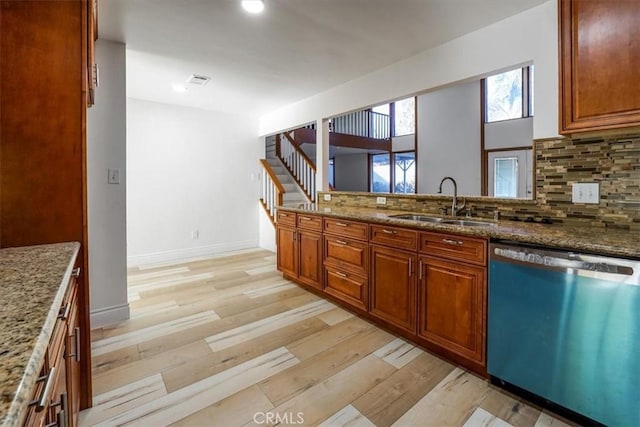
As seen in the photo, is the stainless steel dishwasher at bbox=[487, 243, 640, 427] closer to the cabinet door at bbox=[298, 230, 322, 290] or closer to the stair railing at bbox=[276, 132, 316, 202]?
the cabinet door at bbox=[298, 230, 322, 290]

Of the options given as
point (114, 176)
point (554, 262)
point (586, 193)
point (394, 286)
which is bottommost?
point (394, 286)

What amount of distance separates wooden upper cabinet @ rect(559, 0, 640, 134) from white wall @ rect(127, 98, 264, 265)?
174 inches

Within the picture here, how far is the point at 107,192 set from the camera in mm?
2541

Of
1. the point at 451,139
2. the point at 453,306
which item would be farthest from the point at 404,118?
the point at 453,306

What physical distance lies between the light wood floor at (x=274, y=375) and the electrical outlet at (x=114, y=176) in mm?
1151

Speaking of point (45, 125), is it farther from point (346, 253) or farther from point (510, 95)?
point (510, 95)

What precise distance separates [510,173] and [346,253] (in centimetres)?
504

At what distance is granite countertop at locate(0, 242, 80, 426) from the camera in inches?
17.6

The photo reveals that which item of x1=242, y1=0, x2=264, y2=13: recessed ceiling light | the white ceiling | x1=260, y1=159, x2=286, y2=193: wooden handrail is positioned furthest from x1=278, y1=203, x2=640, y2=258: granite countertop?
x1=260, y1=159, x2=286, y2=193: wooden handrail

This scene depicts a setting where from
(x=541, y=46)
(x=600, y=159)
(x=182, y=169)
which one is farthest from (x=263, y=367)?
(x=182, y=169)

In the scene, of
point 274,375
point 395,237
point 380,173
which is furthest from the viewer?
point 380,173

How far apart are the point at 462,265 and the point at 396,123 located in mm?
7566

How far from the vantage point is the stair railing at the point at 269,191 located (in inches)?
195

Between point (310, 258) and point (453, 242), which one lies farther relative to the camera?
point (310, 258)
